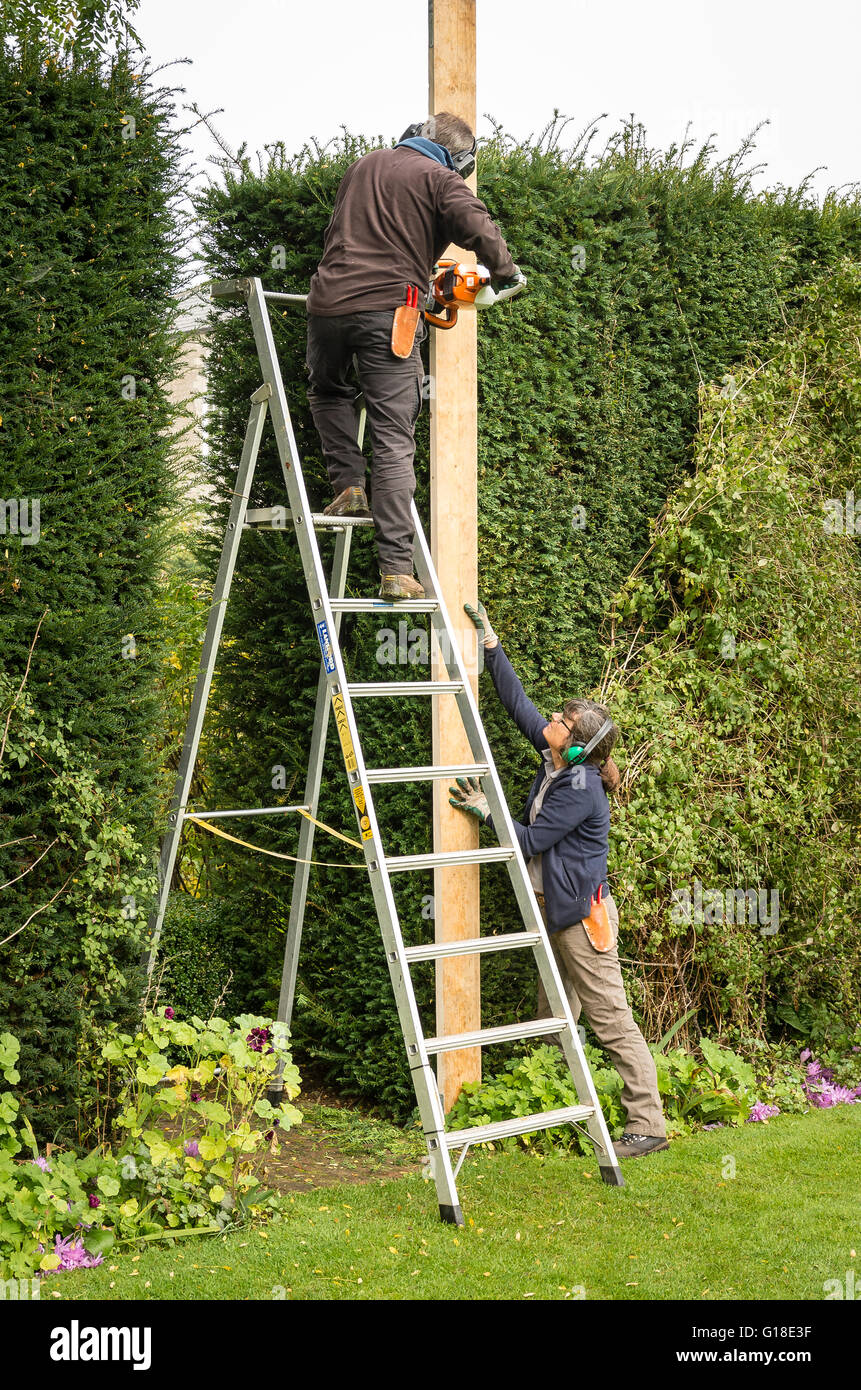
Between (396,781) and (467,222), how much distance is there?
1964 millimetres

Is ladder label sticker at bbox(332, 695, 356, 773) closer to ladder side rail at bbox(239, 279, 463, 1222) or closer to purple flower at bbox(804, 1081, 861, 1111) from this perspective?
ladder side rail at bbox(239, 279, 463, 1222)

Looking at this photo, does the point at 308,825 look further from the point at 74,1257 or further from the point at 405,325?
the point at 405,325

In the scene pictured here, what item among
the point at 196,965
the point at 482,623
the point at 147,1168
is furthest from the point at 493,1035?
the point at 196,965

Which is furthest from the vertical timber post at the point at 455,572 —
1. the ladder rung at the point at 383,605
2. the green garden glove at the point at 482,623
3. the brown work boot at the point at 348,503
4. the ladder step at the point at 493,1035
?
the ladder step at the point at 493,1035

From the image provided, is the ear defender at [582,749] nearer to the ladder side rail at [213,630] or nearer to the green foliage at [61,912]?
the ladder side rail at [213,630]

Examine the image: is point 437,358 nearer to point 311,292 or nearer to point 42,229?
point 311,292

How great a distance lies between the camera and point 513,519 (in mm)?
5363

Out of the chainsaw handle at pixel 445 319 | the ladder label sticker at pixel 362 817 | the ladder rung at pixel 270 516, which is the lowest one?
the ladder label sticker at pixel 362 817

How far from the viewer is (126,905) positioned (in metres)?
4.43

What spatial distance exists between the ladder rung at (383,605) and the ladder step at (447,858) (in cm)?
86

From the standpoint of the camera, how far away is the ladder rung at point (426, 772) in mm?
4156

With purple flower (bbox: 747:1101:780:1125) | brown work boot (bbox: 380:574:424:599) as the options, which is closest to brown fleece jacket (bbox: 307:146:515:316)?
brown work boot (bbox: 380:574:424:599)
